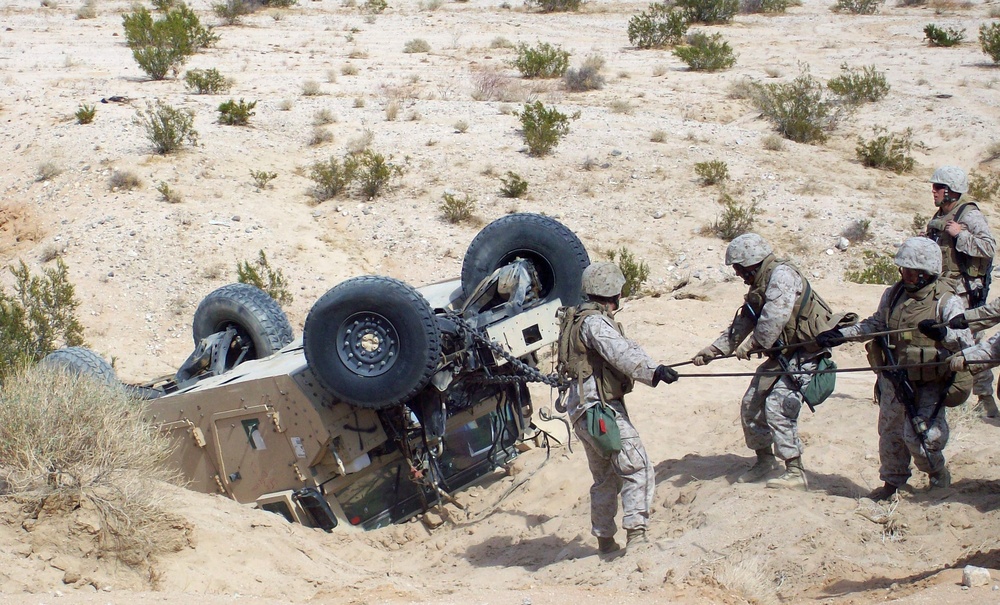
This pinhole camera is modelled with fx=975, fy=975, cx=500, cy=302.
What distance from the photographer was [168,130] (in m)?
15.6

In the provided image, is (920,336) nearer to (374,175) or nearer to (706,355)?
(706,355)

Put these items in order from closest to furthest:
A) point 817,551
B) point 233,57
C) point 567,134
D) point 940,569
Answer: point 940,569, point 817,551, point 567,134, point 233,57

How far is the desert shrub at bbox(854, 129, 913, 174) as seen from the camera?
632 inches

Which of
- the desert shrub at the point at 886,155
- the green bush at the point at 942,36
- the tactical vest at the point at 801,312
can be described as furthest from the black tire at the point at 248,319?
the green bush at the point at 942,36

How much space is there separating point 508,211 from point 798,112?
6218mm

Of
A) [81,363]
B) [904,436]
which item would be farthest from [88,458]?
[904,436]

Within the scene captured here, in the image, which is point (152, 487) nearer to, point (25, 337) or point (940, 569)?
point (940, 569)

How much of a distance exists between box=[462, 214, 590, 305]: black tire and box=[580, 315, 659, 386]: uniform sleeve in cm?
139

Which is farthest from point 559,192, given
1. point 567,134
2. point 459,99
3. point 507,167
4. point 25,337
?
point 25,337

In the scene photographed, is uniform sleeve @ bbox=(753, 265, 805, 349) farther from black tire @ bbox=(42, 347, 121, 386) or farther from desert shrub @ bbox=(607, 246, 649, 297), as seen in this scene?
desert shrub @ bbox=(607, 246, 649, 297)

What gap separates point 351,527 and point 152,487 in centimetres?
150

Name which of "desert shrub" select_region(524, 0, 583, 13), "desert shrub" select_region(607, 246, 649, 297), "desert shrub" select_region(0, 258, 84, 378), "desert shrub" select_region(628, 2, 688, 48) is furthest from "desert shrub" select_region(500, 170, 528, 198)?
"desert shrub" select_region(524, 0, 583, 13)

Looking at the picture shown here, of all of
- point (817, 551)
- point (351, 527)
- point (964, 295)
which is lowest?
point (351, 527)

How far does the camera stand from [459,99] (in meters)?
19.8
